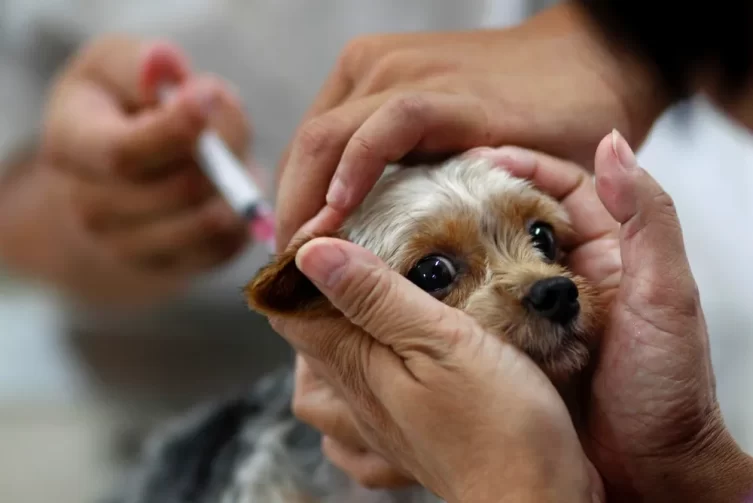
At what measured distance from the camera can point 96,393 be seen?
4.69ft

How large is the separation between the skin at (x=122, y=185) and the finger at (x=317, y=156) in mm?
436

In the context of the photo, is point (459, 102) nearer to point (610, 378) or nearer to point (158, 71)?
point (610, 378)

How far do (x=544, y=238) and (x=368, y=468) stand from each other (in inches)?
11.9

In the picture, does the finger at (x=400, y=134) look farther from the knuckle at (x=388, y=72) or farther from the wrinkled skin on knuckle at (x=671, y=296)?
the wrinkled skin on knuckle at (x=671, y=296)

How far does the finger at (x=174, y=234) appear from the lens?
4.53 ft

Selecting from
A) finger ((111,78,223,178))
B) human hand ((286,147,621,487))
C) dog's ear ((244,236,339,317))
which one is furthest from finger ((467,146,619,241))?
finger ((111,78,223,178))

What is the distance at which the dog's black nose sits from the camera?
0.68 meters

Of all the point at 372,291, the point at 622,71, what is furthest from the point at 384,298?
the point at 622,71

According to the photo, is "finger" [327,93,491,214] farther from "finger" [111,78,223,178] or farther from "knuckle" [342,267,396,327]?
"finger" [111,78,223,178]

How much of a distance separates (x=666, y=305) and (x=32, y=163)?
1.39 meters

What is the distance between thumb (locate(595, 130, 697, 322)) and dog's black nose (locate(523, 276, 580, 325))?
0.17 feet

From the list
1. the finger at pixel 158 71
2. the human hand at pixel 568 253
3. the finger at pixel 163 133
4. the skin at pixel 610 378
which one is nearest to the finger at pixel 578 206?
the human hand at pixel 568 253

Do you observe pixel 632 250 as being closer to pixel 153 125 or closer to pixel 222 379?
pixel 153 125

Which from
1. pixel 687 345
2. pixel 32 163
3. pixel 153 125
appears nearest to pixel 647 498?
pixel 687 345
